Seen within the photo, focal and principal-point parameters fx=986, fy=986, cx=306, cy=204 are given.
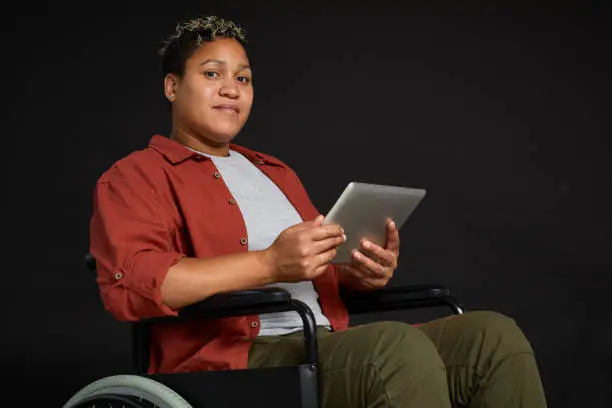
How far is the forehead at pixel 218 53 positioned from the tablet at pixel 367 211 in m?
0.54

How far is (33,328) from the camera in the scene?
3.56m

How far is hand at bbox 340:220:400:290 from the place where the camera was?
7.09ft

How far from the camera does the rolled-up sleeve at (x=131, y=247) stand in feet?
6.28

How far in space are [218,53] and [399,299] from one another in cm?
72

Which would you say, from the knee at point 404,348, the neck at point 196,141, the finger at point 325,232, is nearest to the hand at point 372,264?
the finger at point 325,232

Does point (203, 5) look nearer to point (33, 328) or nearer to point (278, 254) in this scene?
point (33, 328)

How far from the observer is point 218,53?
2.33m

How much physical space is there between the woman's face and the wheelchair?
1.68 feet

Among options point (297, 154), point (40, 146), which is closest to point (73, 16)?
point (40, 146)

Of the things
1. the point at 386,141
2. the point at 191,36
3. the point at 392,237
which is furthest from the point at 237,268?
the point at 386,141

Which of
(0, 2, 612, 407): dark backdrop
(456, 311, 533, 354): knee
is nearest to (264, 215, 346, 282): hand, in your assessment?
(456, 311, 533, 354): knee

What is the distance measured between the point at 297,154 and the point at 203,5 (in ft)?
2.42

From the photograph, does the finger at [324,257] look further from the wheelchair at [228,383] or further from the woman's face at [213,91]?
the woman's face at [213,91]

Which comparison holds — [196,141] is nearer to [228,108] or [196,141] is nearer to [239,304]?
[228,108]
